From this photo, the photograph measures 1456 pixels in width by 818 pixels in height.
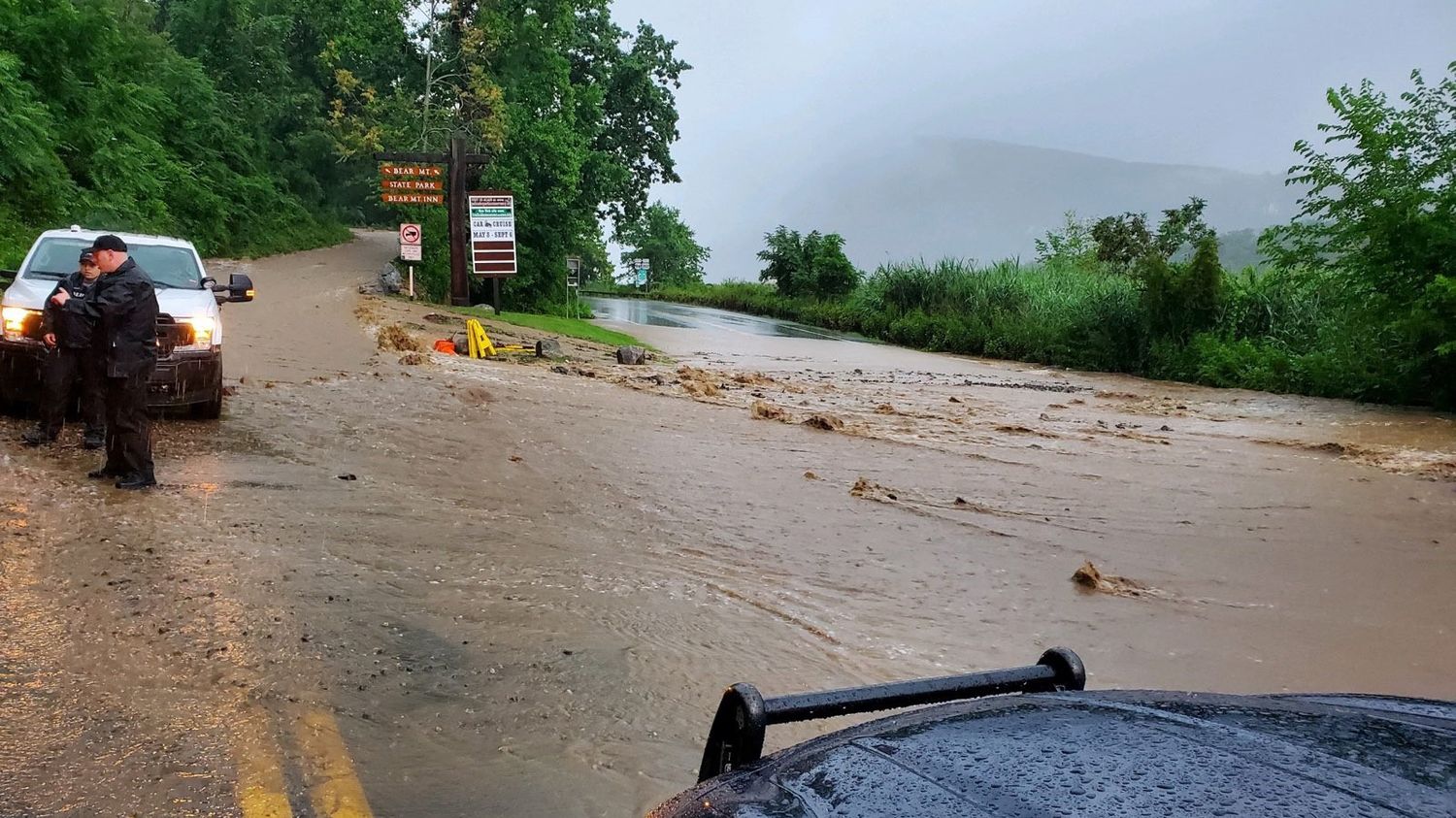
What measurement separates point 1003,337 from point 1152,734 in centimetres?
2983

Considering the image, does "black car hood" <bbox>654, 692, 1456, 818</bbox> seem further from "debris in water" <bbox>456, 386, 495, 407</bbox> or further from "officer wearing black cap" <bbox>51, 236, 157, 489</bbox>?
"debris in water" <bbox>456, 386, 495, 407</bbox>

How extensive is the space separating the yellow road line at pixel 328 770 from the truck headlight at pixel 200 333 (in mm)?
6135

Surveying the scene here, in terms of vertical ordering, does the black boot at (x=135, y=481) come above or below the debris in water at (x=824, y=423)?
above

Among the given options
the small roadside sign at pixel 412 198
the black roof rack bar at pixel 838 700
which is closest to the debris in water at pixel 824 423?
the black roof rack bar at pixel 838 700

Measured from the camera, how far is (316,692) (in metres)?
4.01

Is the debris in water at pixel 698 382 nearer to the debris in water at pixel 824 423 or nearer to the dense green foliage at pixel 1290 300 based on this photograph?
the debris in water at pixel 824 423

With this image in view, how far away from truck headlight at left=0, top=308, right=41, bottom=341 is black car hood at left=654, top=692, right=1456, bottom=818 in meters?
8.69

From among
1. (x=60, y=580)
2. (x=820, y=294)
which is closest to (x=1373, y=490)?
(x=60, y=580)

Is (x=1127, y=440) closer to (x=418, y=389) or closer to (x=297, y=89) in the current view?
(x=418, y=389)

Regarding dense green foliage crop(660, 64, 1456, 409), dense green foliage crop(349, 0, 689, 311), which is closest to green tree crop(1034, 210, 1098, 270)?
dense green foliage crop(660, 64, 1456, 409)

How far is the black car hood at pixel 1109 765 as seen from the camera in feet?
4.63

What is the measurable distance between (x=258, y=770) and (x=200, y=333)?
21.6ft

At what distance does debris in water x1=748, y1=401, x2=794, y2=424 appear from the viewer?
1360 centimetres

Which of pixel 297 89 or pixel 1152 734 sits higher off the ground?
pixel 297 89
